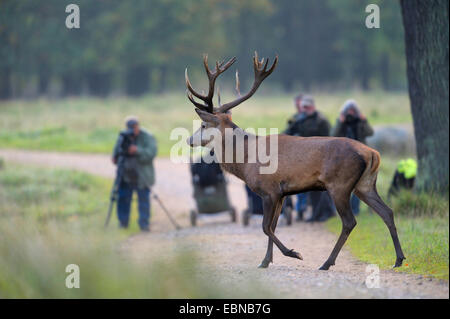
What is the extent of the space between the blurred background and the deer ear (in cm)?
4086

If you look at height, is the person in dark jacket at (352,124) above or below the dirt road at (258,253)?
above

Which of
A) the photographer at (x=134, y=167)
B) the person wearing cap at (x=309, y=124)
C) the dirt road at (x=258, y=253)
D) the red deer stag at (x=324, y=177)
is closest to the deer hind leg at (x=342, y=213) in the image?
the red deer stag at (x=324, y=177)

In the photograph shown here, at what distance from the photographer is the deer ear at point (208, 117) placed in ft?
28.5

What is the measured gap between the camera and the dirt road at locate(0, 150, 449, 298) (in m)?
6.52

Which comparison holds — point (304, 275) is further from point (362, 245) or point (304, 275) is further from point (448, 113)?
point (448, 113)

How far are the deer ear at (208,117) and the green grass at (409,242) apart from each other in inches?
100

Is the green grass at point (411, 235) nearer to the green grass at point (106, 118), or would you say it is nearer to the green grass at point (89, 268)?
the green grass at point (89, 268)

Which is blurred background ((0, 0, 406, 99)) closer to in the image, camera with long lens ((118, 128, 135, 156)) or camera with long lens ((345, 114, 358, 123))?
camera with long lens ((118, 128, 135, 156))

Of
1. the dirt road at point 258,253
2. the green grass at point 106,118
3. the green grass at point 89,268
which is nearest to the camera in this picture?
the dirt road at point 258,253

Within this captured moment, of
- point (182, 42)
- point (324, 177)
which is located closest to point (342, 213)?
point (324, 177)

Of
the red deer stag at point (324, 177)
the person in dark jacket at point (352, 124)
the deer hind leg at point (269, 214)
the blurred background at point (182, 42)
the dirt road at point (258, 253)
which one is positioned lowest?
the dirt road at point (258, 253)

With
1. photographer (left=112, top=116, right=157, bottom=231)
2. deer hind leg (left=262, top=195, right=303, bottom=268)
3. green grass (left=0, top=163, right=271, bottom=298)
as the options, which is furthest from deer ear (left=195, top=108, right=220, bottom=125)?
photographer (left=112, top=116, right=157, bottom=231)

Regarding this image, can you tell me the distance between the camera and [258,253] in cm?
988

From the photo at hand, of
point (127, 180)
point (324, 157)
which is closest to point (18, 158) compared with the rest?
point (127, 180)
